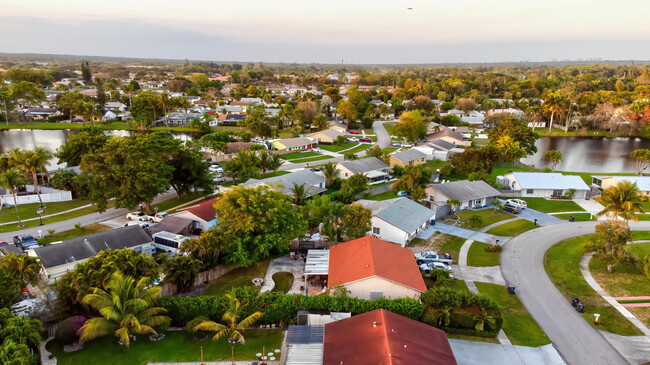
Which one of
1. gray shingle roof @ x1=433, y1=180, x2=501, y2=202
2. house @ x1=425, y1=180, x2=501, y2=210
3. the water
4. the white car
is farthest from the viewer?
the water

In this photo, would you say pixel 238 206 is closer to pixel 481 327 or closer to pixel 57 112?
pixel 481 327

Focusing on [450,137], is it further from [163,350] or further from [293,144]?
[163,350]

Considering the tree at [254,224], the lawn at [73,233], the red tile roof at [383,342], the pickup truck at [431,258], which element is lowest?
the lawn at [73,233]

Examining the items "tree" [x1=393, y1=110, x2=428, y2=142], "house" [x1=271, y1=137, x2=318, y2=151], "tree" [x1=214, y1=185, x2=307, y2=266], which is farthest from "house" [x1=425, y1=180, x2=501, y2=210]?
"house" [x1=271, y1=137, x2=318, y2=151]

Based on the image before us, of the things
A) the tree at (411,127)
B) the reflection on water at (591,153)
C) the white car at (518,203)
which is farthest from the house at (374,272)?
the tree at (411,127)

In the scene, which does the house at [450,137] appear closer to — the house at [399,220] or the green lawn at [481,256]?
the house at [399,220]

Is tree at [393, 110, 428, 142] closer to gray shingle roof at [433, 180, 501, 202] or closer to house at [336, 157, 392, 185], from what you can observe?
house at [336, 157, 392, 185]
